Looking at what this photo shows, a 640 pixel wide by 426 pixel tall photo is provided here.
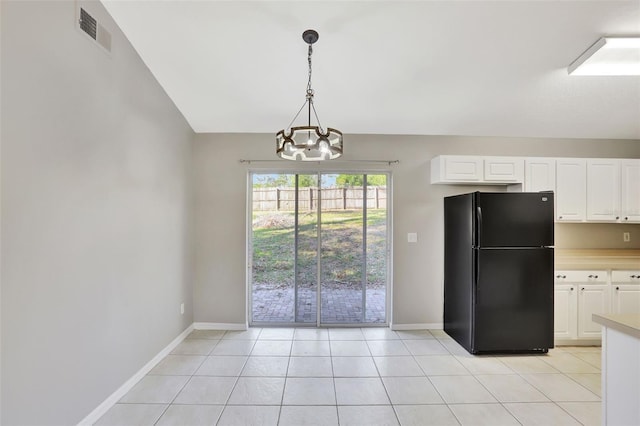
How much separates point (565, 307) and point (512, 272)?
0.85m

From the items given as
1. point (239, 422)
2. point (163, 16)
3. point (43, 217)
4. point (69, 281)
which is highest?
point (163, 16)

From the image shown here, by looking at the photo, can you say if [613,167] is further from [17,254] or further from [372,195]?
[17,254]

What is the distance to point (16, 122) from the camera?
1499 millimetres

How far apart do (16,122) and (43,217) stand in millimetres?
514

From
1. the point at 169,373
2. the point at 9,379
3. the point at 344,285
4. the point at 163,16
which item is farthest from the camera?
the point at 344,285

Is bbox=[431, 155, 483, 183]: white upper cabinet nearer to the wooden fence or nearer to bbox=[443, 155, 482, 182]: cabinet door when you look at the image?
bbox=[443, 155, 482, 182]: cabinet door

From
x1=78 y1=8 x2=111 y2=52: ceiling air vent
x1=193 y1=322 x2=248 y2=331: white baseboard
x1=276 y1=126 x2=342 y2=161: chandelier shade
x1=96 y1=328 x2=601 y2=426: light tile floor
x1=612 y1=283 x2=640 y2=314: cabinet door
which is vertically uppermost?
x1=78 y1=8 x2=111 y2=52: ceiling air vent

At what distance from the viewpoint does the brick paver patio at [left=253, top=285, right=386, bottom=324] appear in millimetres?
3826

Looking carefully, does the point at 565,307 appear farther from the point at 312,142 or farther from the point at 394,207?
the point at 312,142

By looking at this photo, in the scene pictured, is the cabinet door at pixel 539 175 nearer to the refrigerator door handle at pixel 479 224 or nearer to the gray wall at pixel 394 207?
the gray wall at pixel 394 207

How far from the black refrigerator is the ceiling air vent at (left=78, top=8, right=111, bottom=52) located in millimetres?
3452

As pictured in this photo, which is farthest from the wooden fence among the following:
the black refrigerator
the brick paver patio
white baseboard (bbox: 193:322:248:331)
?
white baseboard (bbox: 193:322:248:331)

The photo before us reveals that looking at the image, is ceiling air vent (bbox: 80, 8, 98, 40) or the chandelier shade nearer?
the chandelier shade

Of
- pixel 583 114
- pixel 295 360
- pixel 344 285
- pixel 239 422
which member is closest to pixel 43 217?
pixel 239 422
